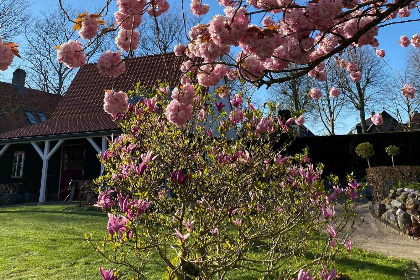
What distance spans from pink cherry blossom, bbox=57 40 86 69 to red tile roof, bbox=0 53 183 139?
10865 millimetres

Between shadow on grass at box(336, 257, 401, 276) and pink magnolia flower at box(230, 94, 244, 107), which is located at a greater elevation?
pink magnolia flower at box(230, 94, 244, 107)

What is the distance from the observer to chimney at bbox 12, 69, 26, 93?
2241 centimetres

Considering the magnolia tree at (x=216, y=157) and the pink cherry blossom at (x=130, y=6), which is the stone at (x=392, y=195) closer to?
the magnolia tree at (x=216, y=157)

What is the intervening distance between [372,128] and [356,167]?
27706 mm

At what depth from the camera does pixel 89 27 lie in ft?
9.13

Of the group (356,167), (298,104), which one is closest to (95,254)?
(356,167)

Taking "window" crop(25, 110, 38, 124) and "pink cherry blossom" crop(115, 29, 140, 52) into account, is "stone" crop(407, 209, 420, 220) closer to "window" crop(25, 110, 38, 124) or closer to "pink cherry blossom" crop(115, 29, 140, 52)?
"pink cherry blossom" crop(115, 29, 140, 52)

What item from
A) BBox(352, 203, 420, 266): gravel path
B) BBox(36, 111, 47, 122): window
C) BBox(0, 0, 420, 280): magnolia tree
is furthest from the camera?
BBox(36, 111, 47, 122): window

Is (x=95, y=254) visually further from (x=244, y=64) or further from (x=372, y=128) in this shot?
(x=372, y=128)

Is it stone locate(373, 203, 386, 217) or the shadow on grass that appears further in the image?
stone locate(373, 203, 386, 217)

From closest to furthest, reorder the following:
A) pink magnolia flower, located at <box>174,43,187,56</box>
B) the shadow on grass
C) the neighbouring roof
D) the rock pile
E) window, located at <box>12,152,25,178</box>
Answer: pink magnolia flower, located at <box>174,43,187,56</box>, the shadow on grass, the rock pile, window, located at <box>12,152,25,178</box>, the neighbouring roof

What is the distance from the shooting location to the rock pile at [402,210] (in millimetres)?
7840

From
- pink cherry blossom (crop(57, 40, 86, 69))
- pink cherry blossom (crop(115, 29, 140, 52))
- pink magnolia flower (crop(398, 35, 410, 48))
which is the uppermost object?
pink magnolia flower (crop(398, 35, 410, 48))

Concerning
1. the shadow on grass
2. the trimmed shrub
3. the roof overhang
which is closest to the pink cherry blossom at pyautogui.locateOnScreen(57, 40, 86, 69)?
the shadow on grass
